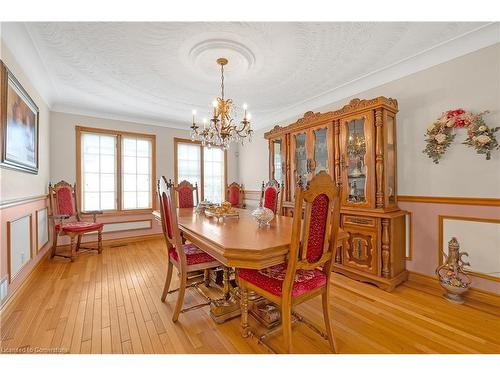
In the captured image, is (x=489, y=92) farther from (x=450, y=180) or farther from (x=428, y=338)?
(x=428, y=338)

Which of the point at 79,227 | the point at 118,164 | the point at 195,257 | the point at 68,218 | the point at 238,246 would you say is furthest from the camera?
the point at 118,164

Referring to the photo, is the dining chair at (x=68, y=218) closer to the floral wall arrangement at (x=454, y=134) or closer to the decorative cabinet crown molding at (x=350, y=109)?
the decorative cabinet crown molding at (x=350, y=109)

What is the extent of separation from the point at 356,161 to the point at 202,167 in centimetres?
356

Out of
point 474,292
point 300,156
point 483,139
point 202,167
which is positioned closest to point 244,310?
point 474,292

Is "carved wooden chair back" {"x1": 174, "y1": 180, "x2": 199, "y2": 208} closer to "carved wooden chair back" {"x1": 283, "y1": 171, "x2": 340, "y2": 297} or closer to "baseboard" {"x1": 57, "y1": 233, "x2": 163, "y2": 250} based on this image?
"baseboard" {"x1": 57, "y1": 233, "x2": 163, "y2": 250}

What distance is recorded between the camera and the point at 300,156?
341 cm

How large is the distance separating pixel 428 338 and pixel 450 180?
1.55 m

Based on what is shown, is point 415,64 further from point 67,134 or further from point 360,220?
point 67,134

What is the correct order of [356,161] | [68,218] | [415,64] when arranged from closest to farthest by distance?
[415,64] < [356,161] < [68,218]

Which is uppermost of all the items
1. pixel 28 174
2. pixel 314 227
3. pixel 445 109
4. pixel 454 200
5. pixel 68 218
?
pixel 445 109

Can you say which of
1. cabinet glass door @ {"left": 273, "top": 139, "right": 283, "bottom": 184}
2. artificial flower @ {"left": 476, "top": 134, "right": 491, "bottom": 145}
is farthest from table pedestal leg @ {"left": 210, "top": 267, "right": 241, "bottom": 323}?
artificial flower @ {"left": 476, "top": 134, "right": 491, "bottom": 145}

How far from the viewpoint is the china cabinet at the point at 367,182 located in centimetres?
242

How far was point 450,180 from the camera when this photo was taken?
230 centimetres

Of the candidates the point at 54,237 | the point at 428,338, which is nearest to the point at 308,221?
the point at 428,338
